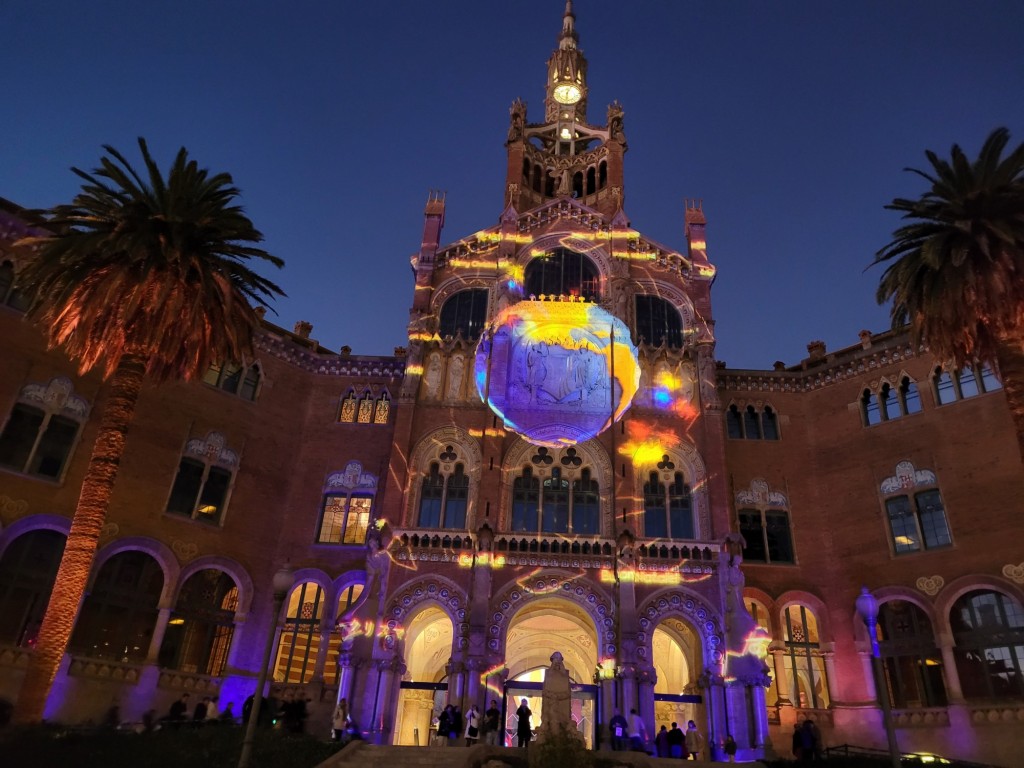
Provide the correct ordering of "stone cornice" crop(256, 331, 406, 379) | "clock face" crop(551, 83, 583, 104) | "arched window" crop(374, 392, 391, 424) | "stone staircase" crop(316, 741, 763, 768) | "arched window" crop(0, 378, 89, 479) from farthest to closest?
"clock face" crop(551, 83, 583, 104), "stone cornice" crop(256, 331, 406, 379), "arched window" crop(374, 392, 391, 424), "arched window" crop(0, 378, 89, 479), "stone staircase" crop(316, 741, 763, 768)

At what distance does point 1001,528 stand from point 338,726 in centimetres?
2362

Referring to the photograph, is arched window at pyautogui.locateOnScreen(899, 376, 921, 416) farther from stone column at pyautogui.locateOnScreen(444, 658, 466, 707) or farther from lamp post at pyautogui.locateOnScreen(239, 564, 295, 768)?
lamp post at pyautogui.locateOnScreen(239, 564, 295, 768)

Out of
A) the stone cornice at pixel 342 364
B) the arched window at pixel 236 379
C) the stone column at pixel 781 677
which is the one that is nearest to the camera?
the stone column at pixel 781 677

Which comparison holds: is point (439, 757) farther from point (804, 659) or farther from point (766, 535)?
point (766, 535)

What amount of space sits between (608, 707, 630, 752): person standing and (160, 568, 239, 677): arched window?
14971 mm

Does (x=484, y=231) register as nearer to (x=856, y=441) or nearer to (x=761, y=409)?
(x=761, y=409)

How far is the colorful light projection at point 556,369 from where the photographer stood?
32406mm

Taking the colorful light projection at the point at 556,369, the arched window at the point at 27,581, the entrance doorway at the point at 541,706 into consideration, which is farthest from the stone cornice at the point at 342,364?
the entrance doorway at the point at 541,706

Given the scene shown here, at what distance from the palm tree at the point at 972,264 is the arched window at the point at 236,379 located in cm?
2559

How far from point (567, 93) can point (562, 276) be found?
72.2 feet

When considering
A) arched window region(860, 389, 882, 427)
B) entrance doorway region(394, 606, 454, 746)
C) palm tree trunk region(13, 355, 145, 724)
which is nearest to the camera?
palm tree trunk region(13, 355, 145, 724)

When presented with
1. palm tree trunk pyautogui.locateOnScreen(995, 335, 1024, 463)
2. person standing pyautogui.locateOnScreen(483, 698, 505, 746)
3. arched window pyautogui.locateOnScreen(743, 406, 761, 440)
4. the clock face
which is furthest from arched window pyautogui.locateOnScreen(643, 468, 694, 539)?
the clock face

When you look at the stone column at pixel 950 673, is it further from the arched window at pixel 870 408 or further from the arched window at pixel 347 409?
the arched window at pixel 347 409

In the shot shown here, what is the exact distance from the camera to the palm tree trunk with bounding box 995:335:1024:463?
780 inches
